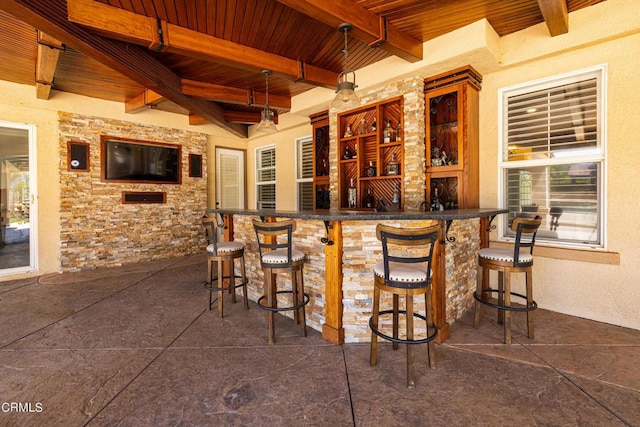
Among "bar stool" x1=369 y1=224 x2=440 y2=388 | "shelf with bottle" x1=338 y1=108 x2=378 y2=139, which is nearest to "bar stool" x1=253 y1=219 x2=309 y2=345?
"bar stool" x1=369 y1=224 x2=440 y2=388

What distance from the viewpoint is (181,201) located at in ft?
20.6

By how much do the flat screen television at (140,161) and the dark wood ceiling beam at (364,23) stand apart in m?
4.63

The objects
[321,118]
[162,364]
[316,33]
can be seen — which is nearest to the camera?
[162,364]

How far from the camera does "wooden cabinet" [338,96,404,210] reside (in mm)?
4238

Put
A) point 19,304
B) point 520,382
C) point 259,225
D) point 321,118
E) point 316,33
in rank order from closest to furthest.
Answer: point 520,382 < point 259,225 < point 316,33 < point 19,304 < point 321,118

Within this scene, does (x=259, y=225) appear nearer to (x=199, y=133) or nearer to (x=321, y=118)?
(x=321, y=118)

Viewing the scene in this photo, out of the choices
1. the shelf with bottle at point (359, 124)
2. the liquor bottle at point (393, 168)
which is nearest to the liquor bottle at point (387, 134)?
the shelf with bottle at point (359, 124)

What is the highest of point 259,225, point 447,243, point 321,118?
point 321,118

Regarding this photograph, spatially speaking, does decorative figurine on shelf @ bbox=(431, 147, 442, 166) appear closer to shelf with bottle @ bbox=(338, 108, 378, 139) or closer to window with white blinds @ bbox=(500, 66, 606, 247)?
window with white blinds @ bbox=(500, 66, 606, 247)

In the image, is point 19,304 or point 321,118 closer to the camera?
point 19,304

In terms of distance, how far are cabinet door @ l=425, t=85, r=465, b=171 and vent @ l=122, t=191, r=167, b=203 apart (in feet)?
A: 16.7

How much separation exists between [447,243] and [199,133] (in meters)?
5.79

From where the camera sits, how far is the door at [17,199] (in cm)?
460

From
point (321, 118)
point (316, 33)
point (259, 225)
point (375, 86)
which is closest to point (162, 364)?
point (259, 225)
